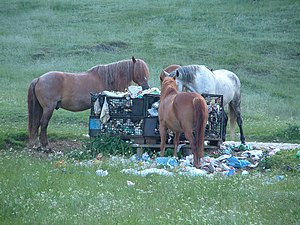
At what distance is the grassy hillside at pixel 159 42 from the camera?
29.0 m

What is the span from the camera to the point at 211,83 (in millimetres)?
15969

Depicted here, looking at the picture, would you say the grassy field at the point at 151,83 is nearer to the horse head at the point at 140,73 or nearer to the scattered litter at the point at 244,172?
the scattered litter at the point at 244,172

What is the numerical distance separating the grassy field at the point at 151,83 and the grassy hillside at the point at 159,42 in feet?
0.24

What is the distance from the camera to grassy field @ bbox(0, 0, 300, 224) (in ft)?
26.1

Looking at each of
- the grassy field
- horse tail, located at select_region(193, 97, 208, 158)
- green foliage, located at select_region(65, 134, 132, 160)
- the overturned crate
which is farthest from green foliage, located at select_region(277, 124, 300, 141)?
horse tail, located at select_region(193, 97, 208, 158)

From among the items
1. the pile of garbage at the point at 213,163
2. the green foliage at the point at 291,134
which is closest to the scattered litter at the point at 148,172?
the pile of garbage at the point at 213,163

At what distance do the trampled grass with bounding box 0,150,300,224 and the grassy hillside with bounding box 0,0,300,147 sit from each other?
33.8ft

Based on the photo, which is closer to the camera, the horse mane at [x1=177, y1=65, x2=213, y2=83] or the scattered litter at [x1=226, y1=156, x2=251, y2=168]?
the scattered litter at [x1=226, y1=156, x2=251, y2=168]

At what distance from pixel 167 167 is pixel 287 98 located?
71.2ft

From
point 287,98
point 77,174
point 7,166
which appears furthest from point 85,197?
point 287,98

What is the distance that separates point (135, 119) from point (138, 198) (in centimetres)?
594

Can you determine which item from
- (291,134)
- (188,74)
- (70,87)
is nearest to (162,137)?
(188,74)

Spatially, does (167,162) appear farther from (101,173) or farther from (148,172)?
(101,173)

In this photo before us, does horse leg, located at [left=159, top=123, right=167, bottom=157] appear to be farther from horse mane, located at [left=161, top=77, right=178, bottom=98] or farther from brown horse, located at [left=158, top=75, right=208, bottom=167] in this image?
horse mane, located at [left=161, top=77, right=178, bottom=98]
